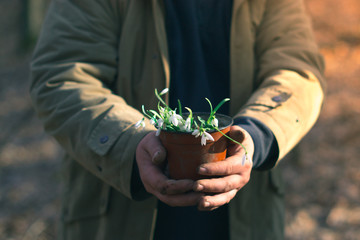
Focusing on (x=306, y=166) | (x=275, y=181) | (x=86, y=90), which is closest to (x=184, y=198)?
(x=86, y=90)

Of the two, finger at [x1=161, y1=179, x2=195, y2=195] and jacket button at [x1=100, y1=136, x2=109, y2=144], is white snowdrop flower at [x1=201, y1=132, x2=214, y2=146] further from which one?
jacket button at [x1=100, y1=136, x2=109, y2=144]

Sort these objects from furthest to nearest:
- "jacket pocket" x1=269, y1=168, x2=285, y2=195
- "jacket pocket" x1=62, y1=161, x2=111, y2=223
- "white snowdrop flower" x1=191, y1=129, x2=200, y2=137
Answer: "jacket pocket" x1=269, y1=168, x2=285, y2=195 → "jacket pocket" x1=62, y1=161, x2=111, y2=223 → "white snowdrop flower" x1=191, y1=129, x2=200, y2=137

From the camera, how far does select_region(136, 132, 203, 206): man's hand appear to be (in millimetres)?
1333

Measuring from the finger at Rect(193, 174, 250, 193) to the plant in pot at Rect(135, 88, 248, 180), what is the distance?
0.07 meters

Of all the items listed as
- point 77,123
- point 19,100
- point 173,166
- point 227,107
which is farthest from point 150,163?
point 19,100

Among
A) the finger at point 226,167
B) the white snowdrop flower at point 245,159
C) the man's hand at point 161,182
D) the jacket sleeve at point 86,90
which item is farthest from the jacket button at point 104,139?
the white snowdrop flower at point 245,159

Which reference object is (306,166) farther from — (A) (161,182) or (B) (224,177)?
(A) (161,182)

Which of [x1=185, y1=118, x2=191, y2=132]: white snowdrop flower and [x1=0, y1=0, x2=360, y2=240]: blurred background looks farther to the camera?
[x1=0, y1=0, x2=360, y2=240]: blurred background

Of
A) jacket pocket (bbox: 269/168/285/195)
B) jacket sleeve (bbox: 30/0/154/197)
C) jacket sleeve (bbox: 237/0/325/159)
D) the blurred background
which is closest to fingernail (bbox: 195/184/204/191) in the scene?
jacket sleeve (bbox: 30/0/154/197)

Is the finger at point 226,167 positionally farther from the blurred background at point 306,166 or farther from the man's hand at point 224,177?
the blurred background at point 306,166

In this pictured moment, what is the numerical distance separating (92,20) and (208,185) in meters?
1.05

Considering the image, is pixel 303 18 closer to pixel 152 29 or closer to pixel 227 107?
pixel 227 107

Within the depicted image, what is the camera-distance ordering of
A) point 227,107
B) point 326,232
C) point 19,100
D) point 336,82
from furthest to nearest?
point 19,100 < point 336,82 < point 326,232 < point 227,107

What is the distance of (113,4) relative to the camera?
6.10 ft
